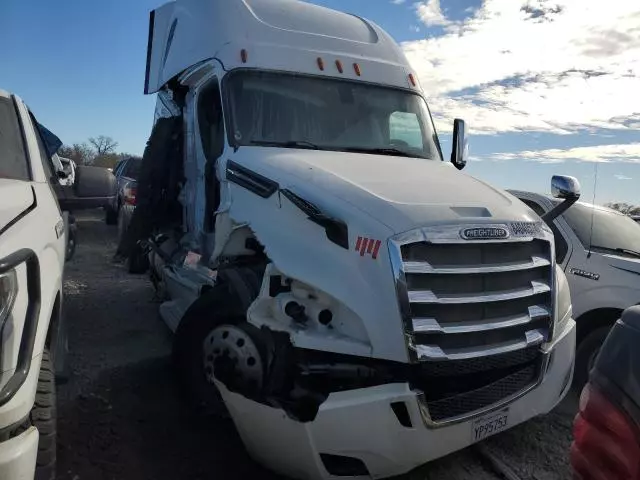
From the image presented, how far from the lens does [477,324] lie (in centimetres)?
352

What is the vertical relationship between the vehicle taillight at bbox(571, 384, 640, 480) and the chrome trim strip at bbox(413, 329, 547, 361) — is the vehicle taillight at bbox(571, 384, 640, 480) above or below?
above

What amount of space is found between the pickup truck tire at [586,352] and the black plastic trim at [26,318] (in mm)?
4744

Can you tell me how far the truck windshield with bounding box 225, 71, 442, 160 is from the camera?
16.3ft

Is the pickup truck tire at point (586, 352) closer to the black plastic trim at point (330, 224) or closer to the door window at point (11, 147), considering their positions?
the black plastic trim at point (330, 224)

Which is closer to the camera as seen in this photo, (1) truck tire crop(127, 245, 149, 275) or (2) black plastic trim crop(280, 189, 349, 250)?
(2) black plastic trim crop(280, 189, 349, 250)

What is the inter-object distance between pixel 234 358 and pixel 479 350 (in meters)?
1.56

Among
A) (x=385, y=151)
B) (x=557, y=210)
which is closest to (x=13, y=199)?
(x=385, y=151)

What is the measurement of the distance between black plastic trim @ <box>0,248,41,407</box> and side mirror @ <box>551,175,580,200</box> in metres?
4.19

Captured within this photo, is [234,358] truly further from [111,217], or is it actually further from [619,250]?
[111,217]

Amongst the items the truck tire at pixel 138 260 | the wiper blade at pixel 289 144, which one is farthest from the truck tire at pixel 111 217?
the wiper blade at pixel 289 144

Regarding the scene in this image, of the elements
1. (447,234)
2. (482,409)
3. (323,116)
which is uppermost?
(323,116)

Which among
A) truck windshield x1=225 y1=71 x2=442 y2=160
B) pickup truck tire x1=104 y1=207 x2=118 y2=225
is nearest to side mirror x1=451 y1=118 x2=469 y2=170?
truck windshield x1=225 y1=71 x2=442 y2=160

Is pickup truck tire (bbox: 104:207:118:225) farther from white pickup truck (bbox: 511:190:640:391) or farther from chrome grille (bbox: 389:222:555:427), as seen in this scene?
chrome grille (bbox: 389:222:555:427)

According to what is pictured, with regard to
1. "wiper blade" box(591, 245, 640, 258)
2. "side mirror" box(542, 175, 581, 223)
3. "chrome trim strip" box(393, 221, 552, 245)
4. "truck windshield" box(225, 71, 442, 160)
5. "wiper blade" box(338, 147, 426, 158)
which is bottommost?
"wiper blade" box(591, 245, 640, 258)
